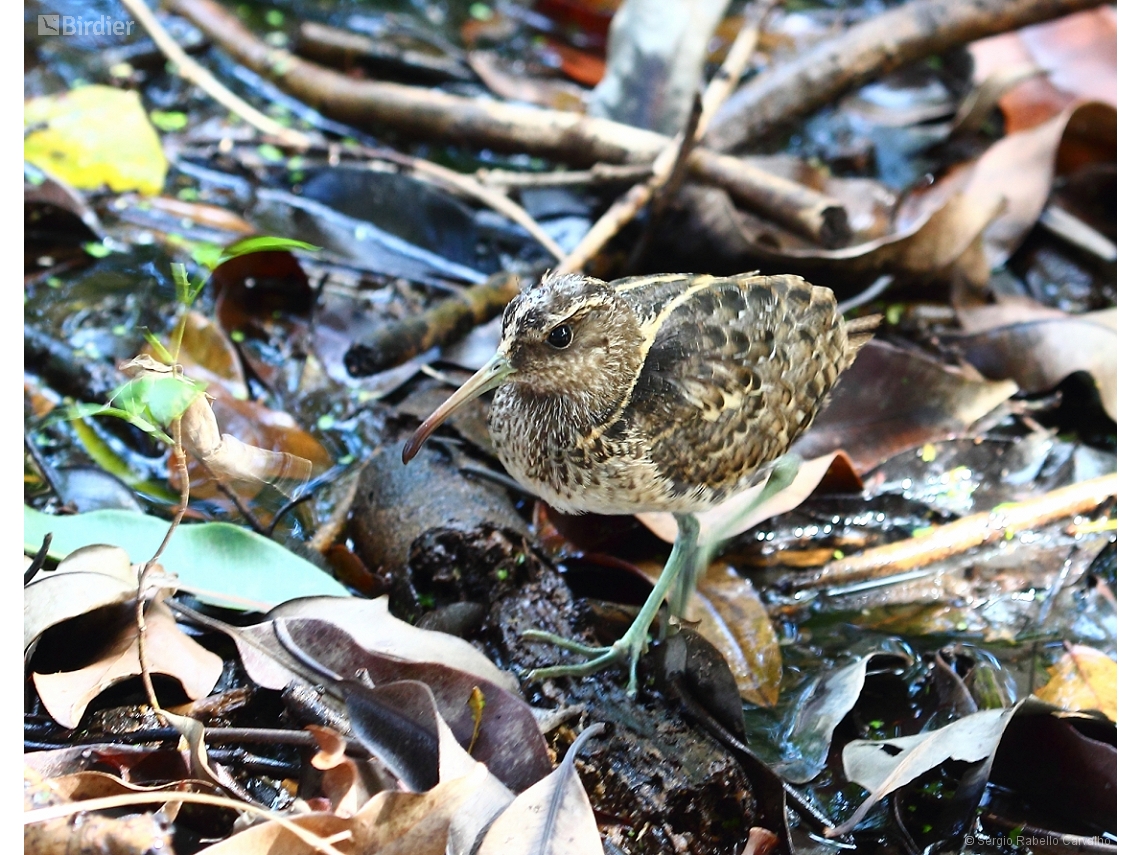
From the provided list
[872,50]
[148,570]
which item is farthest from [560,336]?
[872,50]

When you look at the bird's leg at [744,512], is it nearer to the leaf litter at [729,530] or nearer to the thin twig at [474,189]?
the leaf litter at [729,530]

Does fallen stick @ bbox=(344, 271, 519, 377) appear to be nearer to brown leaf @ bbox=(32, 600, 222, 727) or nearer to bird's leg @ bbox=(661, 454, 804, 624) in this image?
bird's leg @ bbox=(661, 454, 804, 624)

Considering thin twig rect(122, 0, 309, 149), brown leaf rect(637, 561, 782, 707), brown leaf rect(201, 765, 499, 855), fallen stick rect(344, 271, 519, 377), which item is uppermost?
thin twig rect(122, 0, 309, 149)

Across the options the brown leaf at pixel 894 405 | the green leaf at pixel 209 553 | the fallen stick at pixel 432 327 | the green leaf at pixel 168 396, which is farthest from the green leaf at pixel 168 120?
the green leaf at pixel 168 396

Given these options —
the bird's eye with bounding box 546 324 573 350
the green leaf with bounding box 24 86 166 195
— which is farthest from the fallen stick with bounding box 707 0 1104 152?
the bird's eye with bounding box 546 324 573 350

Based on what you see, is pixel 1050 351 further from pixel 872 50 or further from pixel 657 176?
pixel 872 50
